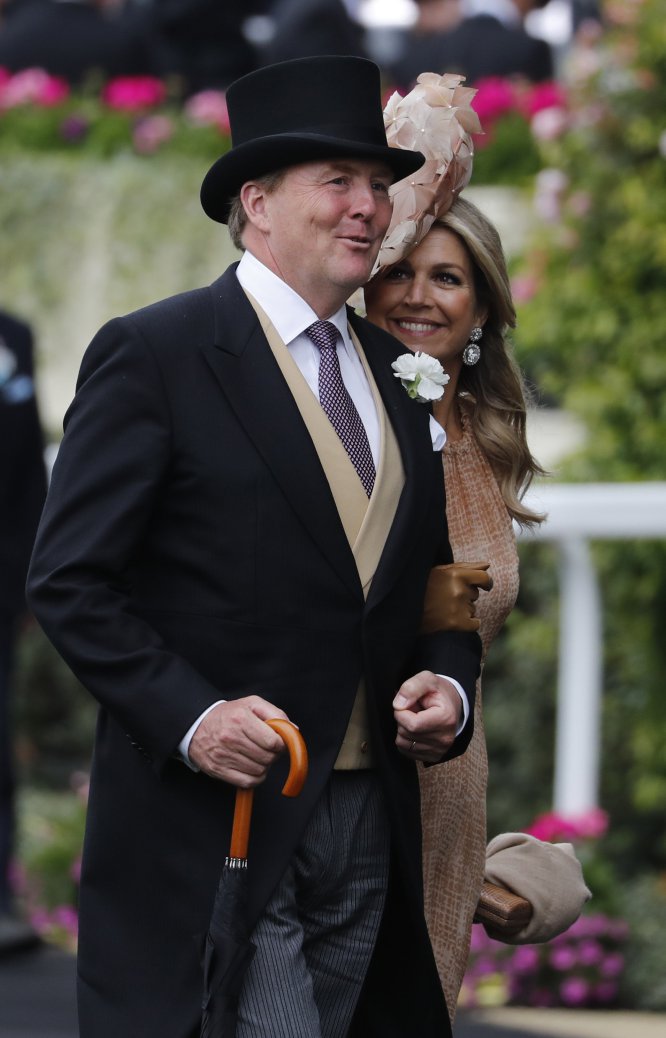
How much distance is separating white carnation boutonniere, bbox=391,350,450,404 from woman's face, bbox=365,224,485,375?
1.03 feet

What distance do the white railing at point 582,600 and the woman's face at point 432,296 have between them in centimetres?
214

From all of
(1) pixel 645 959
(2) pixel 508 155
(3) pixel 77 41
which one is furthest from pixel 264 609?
(3) pixel 77 41

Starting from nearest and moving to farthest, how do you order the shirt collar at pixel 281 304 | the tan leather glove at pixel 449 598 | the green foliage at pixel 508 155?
the shirt collar at pixel 281 304
the tan leather glove at pixel 449 598
the green foliage at pixel 508 155

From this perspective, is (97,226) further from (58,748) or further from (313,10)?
(58,748)

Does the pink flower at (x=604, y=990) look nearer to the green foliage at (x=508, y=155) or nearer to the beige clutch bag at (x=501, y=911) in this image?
the beige clutch bag at (x=501, y=911)

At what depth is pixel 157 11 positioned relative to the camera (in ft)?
32.4

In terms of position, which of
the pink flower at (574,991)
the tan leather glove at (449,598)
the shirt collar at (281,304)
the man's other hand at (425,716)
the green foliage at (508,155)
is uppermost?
the green foliage at (508,155)

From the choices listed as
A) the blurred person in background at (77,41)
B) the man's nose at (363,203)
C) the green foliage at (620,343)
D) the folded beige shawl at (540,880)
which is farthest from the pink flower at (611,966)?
the blurred person in background at (77,41)

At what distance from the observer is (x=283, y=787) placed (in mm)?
2869

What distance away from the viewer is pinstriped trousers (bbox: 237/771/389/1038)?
2832 millimetres

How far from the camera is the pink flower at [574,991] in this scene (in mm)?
5480

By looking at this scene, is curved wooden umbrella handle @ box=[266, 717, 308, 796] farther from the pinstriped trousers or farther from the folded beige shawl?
the folded beige shawl

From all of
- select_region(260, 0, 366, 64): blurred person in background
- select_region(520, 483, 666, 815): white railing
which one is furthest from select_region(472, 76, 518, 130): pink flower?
select_region(520, 483, 666, 815): white railing

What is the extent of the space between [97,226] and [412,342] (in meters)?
5.90
